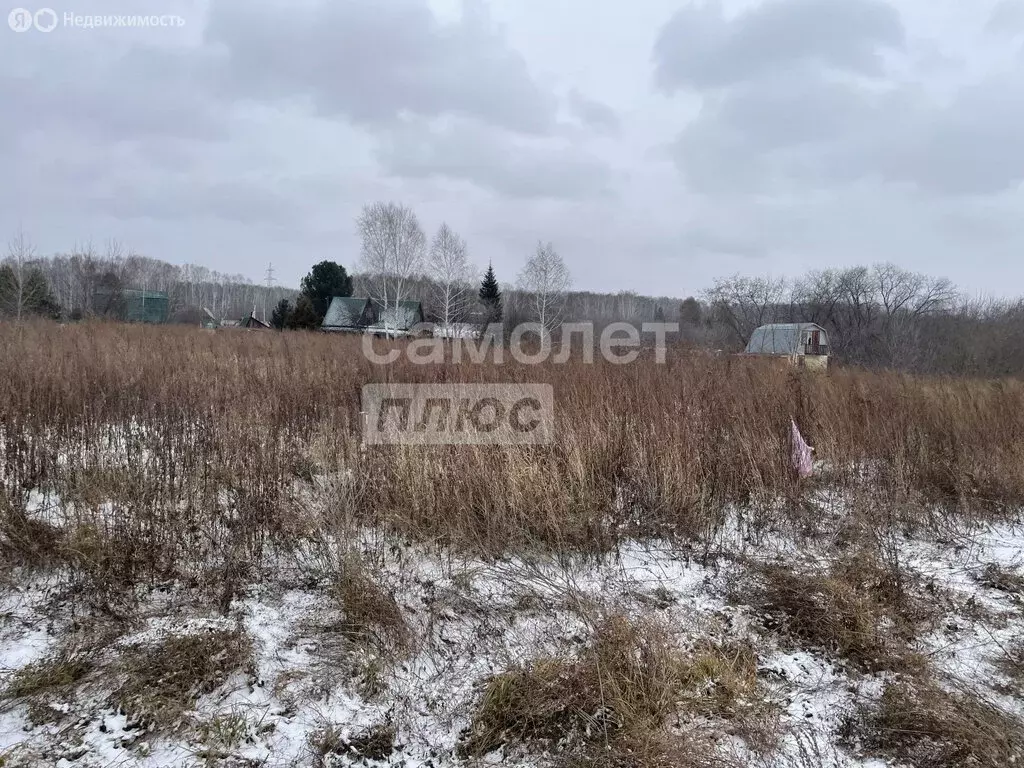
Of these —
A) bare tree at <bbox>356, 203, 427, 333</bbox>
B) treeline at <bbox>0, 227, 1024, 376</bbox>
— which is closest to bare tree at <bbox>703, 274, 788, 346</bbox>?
treeline at <bbox>0, 227, 1024, 376</bbox>

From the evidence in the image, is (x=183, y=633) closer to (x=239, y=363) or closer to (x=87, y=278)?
(x=239, y=363)

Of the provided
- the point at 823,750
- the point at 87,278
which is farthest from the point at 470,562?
the point at 87,278

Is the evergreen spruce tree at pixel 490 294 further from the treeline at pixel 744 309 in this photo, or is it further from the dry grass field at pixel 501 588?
the dry grass field at pixel 501 588

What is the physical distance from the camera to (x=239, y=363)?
6.68 metres

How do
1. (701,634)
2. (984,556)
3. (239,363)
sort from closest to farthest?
(701,634)
(984,556)
(239,363)

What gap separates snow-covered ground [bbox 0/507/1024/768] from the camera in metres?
1.62

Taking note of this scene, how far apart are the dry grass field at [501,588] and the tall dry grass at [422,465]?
2 cm

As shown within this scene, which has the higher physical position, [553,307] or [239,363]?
[553,307]

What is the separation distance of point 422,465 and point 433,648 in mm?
1243

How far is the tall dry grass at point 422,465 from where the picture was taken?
2.58m

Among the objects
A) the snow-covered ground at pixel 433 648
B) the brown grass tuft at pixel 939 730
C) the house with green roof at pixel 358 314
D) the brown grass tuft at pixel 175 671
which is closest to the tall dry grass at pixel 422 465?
the snow-covered ground at pixel 433 648

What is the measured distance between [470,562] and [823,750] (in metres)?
1.62

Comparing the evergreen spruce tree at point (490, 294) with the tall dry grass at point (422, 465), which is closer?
the tall dry grass at point (422, 465)

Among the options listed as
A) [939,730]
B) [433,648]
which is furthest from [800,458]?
[433,648]
